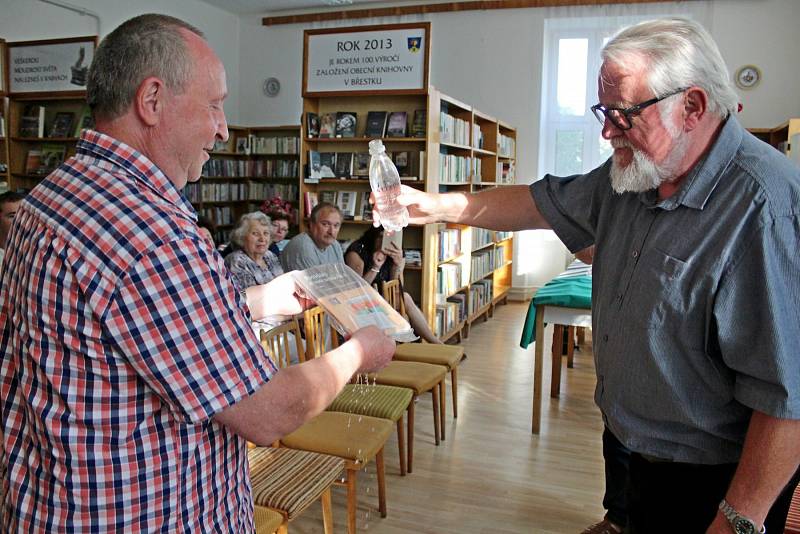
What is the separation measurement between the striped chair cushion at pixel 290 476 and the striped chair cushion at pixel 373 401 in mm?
521

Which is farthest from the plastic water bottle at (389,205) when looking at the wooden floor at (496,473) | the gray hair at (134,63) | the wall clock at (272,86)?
the wall clock at (272,86)

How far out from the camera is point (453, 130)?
5.77m

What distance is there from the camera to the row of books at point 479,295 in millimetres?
6673

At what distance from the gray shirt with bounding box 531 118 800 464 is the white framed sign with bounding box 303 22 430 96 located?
3.71 meters

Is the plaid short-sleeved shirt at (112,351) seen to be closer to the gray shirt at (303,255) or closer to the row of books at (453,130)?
the gray shirt at (303,255)

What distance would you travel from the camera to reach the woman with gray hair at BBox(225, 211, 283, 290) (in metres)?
4.35

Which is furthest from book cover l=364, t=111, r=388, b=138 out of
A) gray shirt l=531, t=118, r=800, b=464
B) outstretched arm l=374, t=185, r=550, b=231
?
gray shirt l=531, t=118, r=800, b=464

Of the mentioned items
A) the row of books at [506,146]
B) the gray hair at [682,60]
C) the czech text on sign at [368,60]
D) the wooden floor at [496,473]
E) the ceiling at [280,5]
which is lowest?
the wooden floor at [496,473]

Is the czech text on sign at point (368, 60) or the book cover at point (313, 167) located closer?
the czech text on sign at point (368, 60)

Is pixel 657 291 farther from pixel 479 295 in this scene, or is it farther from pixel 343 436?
pixel 479 295

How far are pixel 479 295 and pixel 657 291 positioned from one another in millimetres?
5725

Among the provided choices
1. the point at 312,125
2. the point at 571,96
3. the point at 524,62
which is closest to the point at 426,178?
the point at 312,125

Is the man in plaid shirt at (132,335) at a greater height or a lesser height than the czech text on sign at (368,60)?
lesser

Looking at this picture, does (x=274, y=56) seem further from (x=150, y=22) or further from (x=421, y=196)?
(x=150, y=22)
